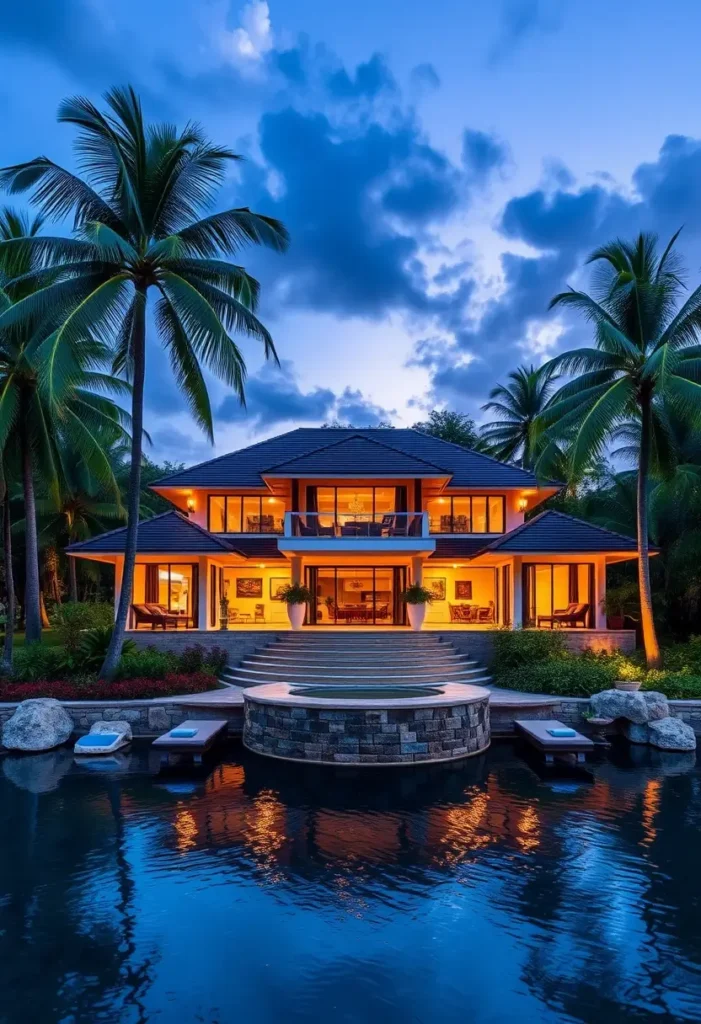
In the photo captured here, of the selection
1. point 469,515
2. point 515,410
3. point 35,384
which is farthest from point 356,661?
point 515,410

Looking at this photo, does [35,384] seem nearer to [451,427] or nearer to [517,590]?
[517,590]

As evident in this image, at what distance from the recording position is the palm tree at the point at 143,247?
14.8 meters

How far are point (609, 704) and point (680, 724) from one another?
1443 millimetres

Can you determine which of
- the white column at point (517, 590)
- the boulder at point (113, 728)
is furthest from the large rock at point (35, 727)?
the white column at point (517, 590)

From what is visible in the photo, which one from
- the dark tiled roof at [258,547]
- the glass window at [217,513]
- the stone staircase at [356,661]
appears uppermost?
the glass window at [217,513]

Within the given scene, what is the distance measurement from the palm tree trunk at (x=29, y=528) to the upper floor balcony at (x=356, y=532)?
7467 millimetres

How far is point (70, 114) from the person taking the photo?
14555mm

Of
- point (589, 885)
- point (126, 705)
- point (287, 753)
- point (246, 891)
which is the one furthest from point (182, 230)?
point (589, 885)

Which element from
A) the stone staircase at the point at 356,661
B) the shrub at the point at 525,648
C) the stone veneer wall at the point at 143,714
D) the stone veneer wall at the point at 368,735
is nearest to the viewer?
the stone veneer wall at the point at 368,735

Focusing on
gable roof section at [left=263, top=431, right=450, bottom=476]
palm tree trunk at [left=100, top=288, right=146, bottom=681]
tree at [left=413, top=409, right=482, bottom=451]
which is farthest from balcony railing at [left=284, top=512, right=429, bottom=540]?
tree at [left=413, top=409, right=482, bottom=451]

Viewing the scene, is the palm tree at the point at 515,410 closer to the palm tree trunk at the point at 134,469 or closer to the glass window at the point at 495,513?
the glass window at the point at 495,513

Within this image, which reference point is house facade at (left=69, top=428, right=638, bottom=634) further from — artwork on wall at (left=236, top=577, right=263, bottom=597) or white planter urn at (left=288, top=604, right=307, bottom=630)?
white planter urn at (left=288, top=604, right=307, bottom=630)

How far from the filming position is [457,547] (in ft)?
80.3

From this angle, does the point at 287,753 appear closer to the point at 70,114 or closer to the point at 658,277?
the point at 70,114
